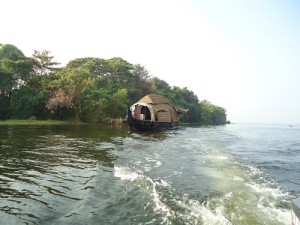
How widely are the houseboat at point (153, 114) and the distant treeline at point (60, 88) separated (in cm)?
951

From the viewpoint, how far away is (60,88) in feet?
136

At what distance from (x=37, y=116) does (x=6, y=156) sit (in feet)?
107

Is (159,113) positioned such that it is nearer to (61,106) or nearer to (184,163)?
(61,106)

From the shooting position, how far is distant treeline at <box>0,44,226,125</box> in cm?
4031

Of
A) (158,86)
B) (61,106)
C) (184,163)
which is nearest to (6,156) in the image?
(184,163)

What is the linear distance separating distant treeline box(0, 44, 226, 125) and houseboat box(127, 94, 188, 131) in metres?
9.51

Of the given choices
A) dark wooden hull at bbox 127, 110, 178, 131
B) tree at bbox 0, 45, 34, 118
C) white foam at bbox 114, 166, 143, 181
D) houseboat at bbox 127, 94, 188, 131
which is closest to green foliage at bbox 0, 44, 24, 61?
tree at bbox 0, 45, 34, 118

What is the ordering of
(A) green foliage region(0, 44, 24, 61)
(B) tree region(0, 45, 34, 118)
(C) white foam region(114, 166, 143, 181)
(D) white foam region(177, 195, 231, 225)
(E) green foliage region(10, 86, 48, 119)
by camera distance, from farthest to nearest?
(A) green foliage region(0, 44, 24, 61)
(E) green foliage region(10, 86, 48, 119)
(B) tree region(0, 45, 34, 118)
(C) white foam region(114, 166, 143, 181)
(D) white foam region(177, 195, 231, 225)

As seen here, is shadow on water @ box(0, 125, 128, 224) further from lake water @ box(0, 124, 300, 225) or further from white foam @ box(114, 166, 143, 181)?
white foam @ box(114, 166, 143, 181)

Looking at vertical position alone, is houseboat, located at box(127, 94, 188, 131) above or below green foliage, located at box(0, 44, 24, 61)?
below

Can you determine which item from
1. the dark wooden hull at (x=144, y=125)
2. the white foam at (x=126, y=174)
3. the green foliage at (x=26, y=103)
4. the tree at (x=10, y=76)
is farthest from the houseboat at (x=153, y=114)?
the white foam at (x=126, y=174)

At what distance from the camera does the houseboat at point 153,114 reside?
105 ft

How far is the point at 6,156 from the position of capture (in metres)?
11.2

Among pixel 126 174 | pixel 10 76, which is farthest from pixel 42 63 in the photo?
pixel 126 174
